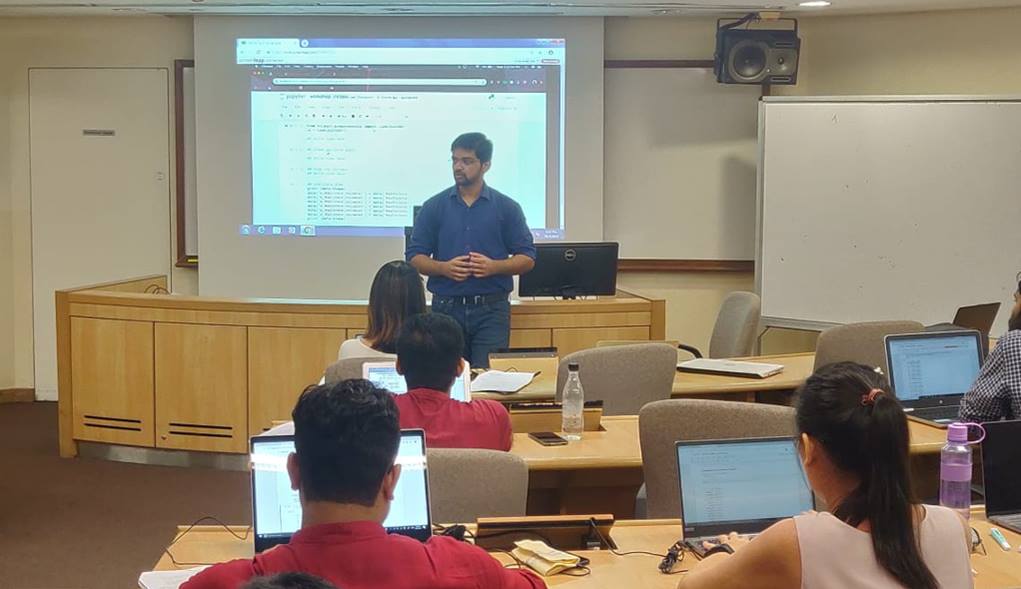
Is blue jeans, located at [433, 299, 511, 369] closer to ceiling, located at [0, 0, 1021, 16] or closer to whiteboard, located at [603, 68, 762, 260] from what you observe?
ceiling, located at [0, 0, 1021, 16]

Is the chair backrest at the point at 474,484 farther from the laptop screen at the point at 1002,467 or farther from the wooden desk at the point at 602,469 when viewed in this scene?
the laptop screen at the point at 1002,467

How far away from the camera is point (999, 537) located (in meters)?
2.76

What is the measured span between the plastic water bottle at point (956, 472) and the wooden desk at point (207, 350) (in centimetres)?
334

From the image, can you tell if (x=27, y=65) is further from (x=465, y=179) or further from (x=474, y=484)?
(x=474, y=484)

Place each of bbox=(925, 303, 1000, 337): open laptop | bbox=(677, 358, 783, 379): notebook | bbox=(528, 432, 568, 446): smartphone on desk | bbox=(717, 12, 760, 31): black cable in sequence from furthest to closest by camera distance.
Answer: bbox=(717, 12, 760, 31): black cable
bbox=(925, 303, 1000, 337): open laptop
bbox=(677, 358, 783, 379): notebook
bbox=(528, 432, 568, 446): smartphone on desk

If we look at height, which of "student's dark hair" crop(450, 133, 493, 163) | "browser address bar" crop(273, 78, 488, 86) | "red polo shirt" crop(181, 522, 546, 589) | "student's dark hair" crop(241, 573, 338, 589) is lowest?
"red polo shirt" crop(181, 522, 546, 589)

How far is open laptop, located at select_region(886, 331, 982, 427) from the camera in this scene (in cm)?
408

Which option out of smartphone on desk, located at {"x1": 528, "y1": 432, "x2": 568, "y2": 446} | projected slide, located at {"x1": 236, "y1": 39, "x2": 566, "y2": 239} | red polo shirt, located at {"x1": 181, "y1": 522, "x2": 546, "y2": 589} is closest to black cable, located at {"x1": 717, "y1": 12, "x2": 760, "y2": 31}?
projected slide, located at {"x1": 236, "y1": 39, "x2": 566, "y2": 239}

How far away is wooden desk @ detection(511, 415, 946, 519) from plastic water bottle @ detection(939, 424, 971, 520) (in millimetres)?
698

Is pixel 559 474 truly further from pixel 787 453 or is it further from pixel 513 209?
pixel 513 209

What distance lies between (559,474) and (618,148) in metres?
4.35

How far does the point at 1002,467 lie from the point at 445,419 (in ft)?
4.97

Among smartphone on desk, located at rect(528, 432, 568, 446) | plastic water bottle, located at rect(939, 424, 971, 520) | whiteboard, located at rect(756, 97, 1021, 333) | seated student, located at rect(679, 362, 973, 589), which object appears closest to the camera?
seated student, located at rect(679, 362, 973, 589)

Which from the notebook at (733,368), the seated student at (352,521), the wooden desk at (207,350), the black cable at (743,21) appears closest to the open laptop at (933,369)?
the notebook at (733,368)
